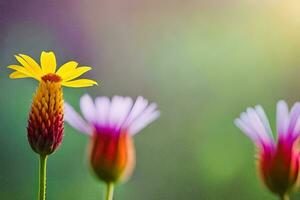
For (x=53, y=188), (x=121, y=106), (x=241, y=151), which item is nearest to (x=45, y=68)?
(x=121, y=106)

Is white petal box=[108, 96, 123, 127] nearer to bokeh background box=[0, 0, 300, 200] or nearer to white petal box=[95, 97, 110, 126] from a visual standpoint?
white petal box=[95, 97, 110, 126]

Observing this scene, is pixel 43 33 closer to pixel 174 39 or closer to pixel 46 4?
pixel 46 4

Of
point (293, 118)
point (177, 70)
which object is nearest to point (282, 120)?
point (293, 118)

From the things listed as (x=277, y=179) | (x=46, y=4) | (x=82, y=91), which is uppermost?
(x=46, y=4)

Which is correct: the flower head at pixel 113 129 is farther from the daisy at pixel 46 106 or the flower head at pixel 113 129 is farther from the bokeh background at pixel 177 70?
the bokeh background at pixel 177 70

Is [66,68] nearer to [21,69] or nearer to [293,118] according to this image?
[21,69]

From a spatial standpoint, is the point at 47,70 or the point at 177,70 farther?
the point at 177,70
